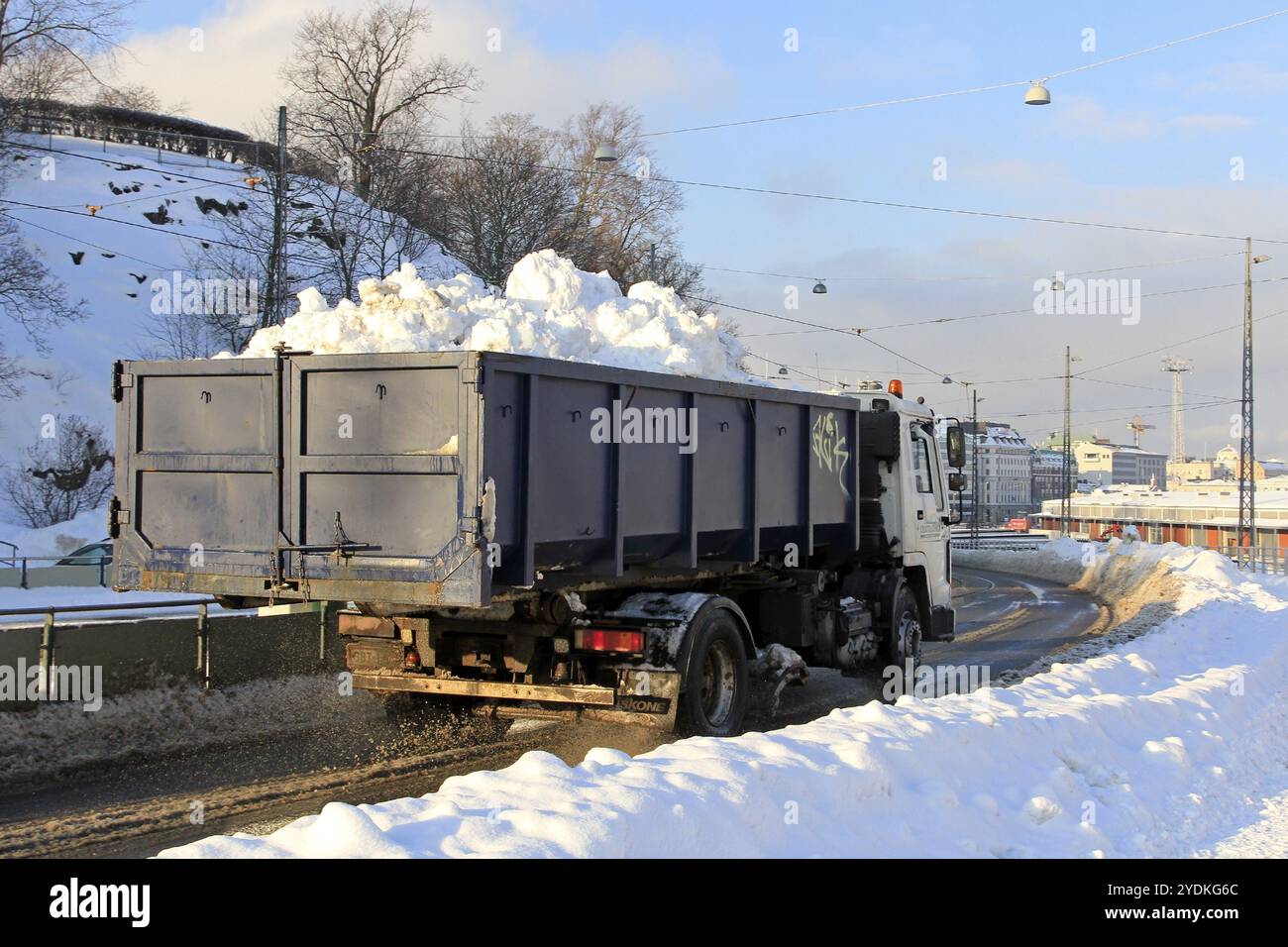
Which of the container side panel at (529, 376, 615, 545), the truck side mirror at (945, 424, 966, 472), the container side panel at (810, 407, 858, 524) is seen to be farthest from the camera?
the truck side mirror at (945, 424, 966, 472)

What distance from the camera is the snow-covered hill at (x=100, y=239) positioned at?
39.4 m

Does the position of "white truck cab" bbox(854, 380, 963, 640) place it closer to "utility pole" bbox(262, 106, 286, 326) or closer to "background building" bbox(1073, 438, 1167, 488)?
"utility pole" bbox(262, 106, 286, 326)

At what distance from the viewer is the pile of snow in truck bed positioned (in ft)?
15.6

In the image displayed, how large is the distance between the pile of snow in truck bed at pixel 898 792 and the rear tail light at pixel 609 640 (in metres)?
1.11

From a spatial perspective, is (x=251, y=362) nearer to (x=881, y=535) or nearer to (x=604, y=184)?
(x=881, y=535)

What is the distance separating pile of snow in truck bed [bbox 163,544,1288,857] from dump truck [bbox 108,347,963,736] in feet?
3.92

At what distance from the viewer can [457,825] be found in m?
4.81

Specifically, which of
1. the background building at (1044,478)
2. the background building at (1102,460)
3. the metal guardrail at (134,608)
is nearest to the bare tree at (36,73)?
the metal guardrail at (134,608)

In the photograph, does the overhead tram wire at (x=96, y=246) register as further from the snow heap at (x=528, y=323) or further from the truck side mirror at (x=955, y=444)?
the snow heap at (x=528, y=323)

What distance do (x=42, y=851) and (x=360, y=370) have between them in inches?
122

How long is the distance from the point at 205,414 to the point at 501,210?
90.4 feet

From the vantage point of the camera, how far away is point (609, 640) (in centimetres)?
798

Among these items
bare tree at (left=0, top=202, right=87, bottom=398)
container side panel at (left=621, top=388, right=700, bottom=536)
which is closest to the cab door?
container side panel at (left=621, top=388, right=700, bottom=536)

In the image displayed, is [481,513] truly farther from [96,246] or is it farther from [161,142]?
[161,142]
